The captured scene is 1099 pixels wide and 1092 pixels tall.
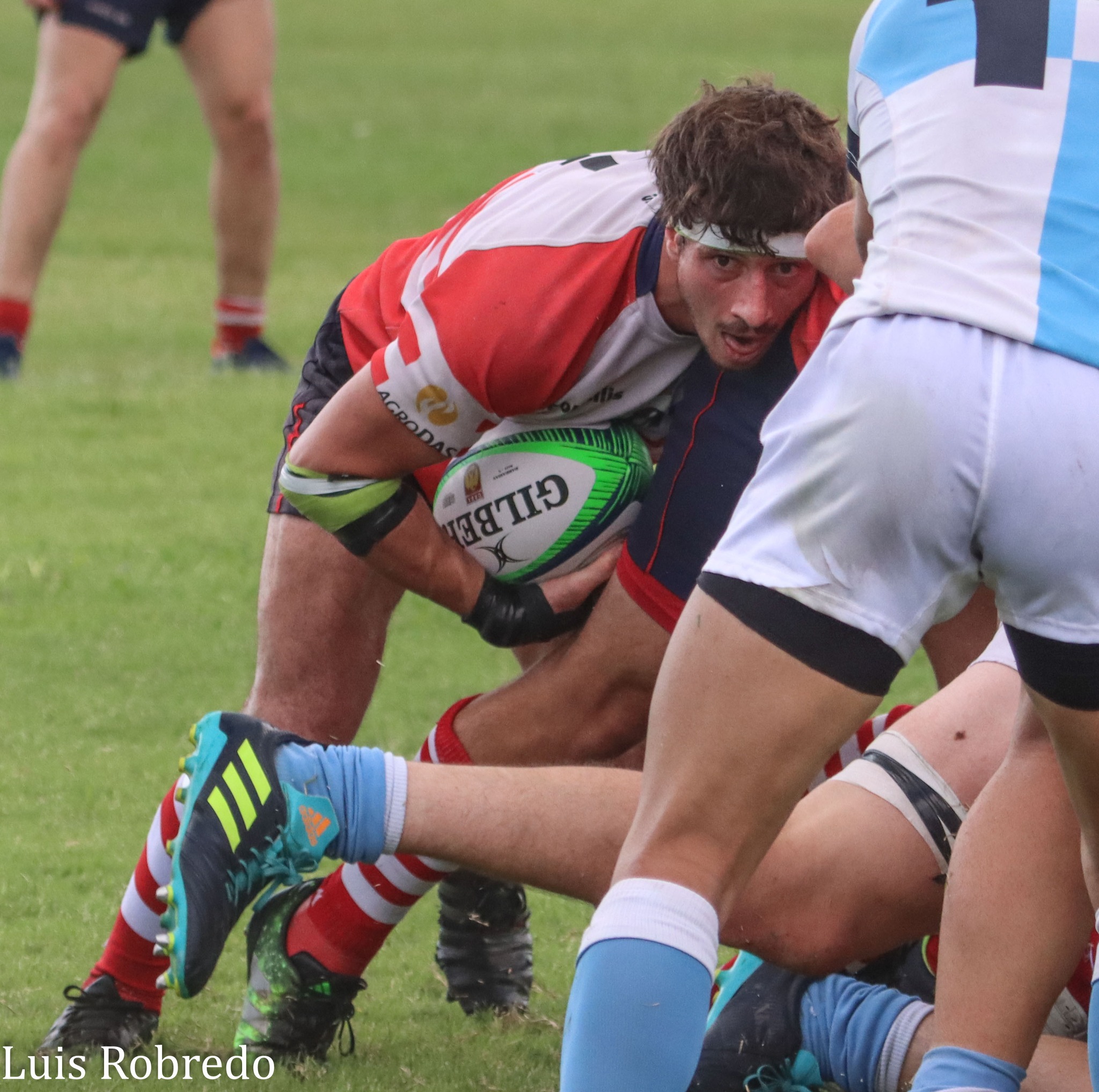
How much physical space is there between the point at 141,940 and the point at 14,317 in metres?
4.64

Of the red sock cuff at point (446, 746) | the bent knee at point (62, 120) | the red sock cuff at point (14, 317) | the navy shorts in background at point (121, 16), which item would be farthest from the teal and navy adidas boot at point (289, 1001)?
the navy shorts in background at point (121, 16)

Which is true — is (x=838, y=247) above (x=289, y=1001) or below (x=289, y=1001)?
above

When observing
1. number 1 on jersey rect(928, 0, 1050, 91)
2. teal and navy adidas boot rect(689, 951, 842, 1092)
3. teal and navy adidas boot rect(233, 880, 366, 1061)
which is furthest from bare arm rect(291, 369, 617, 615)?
number 1 on jersey rect(928, 0, 1050, 91)

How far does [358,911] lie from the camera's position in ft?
10.6

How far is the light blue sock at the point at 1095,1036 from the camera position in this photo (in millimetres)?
2342

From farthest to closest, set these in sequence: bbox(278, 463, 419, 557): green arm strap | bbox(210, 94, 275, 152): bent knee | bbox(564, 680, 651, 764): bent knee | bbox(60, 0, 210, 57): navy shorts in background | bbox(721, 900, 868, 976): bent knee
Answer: bbox(210, 94, 275, 152): bent knee
bbox(60, 0, 210, 57): navy shorts in background
bbox(564, 680, 651, 764): bent knee
bbox(278, 463, 419, 557): green arm strap
bbox(721, 900, 868, 976): bent knee

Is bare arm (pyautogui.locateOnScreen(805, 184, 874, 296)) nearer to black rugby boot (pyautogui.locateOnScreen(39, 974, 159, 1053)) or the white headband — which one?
the white headband

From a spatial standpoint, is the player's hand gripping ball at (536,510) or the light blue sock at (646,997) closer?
the light blue sock at (646,997)

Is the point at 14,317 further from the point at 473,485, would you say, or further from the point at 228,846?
the point at 228,846

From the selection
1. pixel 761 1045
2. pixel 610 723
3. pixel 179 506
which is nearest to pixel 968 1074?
pixel 761 1045

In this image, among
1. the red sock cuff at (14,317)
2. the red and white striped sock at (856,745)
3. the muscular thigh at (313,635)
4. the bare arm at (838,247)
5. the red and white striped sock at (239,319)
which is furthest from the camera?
the red and white striped sock at (239,319)

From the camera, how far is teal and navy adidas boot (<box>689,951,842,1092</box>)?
292 centimetres

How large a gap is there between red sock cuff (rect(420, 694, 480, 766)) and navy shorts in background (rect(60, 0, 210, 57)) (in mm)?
4590

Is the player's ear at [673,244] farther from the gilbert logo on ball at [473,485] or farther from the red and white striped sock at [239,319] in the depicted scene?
the red and white striped sock at [239,319]
